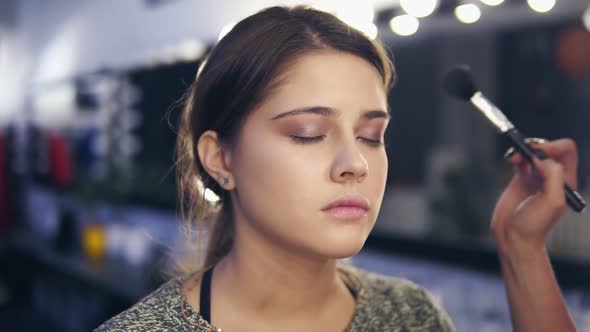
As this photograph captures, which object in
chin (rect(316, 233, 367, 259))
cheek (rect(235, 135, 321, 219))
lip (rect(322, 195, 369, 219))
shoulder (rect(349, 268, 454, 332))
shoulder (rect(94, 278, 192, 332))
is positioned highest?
cheek (rect(235, 135, 321, 219))

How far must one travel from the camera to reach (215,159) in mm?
887

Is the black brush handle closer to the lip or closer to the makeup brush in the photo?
the makeup brush

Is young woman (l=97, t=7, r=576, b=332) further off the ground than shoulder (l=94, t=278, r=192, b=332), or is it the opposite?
young woman (l=97, t=7, r=576, b=332)

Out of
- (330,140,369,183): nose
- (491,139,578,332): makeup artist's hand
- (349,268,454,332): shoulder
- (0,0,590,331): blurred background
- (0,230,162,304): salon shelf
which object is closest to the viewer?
(330,140,369,183): nose

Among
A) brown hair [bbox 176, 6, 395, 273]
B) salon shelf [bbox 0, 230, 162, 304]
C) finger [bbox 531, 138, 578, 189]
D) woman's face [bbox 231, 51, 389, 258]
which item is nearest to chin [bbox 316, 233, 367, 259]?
woman's face [bbox 231, 51, 389, 258]

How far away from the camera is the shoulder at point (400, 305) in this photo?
3.14 ft

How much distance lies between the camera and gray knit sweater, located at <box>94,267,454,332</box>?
2.70 ft

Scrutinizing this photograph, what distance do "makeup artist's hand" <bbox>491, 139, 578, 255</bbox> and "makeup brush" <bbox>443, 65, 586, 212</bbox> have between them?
0.5 inches

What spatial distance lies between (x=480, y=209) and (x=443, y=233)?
15 cm

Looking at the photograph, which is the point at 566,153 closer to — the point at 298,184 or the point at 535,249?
the point at 535,249

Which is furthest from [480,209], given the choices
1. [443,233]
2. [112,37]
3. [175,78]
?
[112,37]

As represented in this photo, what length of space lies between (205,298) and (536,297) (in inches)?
20.3

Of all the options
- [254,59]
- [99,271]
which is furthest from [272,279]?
[99,271]

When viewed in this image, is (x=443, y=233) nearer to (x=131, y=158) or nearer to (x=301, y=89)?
(x=301, y=89)
